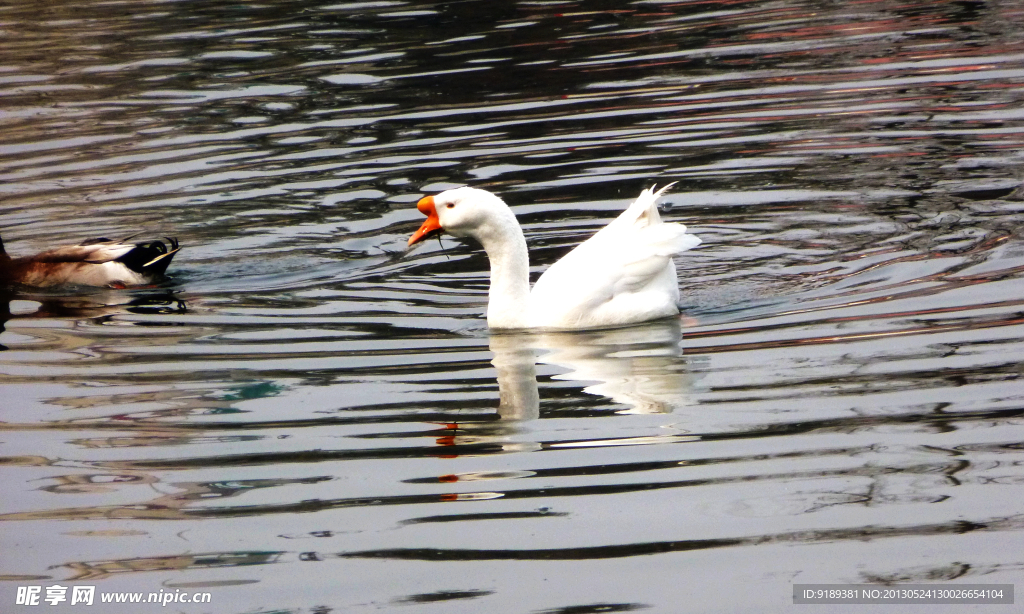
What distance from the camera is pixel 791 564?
4.83 meters

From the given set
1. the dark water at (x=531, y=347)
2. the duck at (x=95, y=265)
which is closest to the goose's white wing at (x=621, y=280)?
the dark water at (x=531, y=347)

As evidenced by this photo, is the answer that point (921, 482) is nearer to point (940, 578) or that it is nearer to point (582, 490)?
point (940, 578)

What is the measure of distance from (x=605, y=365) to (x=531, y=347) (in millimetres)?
656

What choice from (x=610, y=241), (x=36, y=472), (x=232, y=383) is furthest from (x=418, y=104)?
(x=36, y=472)

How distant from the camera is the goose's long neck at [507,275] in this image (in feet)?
26.3

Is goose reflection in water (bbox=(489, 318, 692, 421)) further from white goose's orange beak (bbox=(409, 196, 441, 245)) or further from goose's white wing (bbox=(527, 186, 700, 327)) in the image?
white goose's orange beak (bbox=(409, 196, 441, 245))

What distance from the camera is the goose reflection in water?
6.54 metres

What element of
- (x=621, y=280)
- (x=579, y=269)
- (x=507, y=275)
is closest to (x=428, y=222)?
(x=507, y=275)

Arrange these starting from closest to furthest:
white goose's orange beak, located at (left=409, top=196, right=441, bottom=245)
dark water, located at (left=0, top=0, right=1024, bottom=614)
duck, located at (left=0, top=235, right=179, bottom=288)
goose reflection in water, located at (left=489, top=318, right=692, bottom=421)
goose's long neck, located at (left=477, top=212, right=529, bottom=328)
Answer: dark water, located at (left=0, top=0, right=1024, bottom=614), goose reflection in water, located at (left=489, top=318, right=692, bottom=421), white goose's orange beak, located at (left=409, top=196, right=441, bottom=245), goose's long neck, located at (left=477, top=212, right=529, bottom=328), duck, located at (left=0, top=235, right=179, bottom=288)

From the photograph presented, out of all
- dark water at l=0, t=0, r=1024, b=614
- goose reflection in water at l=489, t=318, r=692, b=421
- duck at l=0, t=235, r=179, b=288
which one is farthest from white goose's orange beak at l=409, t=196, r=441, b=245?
duck at l=0, t=235, r=179, b=288

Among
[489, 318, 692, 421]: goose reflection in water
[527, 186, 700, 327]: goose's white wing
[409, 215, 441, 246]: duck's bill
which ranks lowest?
[489, 318, 692, 421]: goose reflection in water

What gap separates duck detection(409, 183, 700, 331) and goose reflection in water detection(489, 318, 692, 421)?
11cm

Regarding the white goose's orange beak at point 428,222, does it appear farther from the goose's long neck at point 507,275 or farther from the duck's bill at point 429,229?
the goose's long neck at point 507,275

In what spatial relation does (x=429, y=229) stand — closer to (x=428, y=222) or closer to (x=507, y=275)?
(x=428, y=222)
